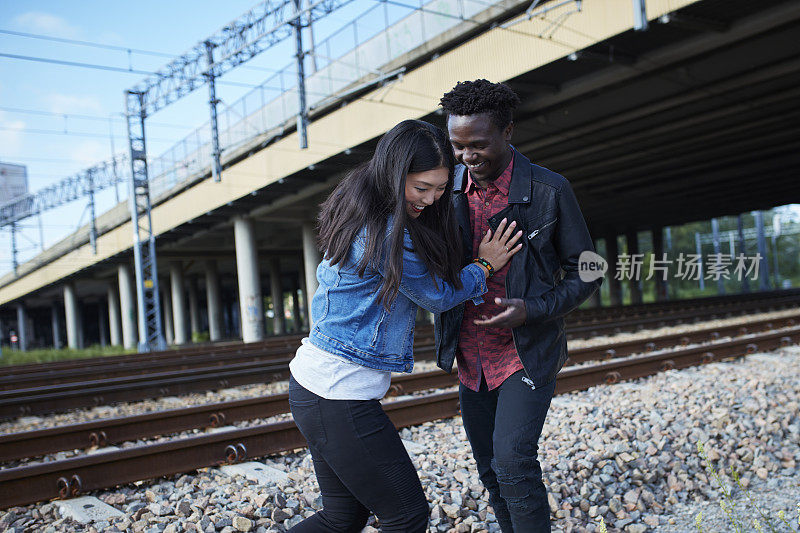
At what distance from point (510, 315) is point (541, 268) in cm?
34

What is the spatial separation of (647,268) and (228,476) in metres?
56.0

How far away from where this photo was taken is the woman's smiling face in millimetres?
2223

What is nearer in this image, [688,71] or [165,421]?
[165,421]

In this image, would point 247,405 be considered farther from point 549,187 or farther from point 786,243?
point 786,243

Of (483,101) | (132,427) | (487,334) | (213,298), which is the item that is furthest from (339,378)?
(213,298)

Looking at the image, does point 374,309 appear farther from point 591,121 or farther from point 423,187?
point 591,121

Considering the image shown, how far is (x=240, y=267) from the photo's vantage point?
29.4m

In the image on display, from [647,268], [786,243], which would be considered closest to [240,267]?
[647,268]

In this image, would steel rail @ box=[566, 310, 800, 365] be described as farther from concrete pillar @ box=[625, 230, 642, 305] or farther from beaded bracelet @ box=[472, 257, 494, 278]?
concrete pillar @ box=[625, 230, 642, 305]

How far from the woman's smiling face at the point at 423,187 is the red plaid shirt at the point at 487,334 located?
0.56 metres

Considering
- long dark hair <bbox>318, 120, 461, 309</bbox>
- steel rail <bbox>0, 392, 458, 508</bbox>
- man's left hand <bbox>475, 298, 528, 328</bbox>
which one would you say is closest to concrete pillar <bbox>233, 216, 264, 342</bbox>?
steel rail <bbox>0, 392, 458, 508</bbox>

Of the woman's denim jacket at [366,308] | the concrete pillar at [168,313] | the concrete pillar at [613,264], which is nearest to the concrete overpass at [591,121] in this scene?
the woman's denim jacket at [366,308]

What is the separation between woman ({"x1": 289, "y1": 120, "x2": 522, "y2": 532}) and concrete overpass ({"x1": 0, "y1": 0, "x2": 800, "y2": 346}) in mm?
2981

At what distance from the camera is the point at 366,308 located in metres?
2.17
